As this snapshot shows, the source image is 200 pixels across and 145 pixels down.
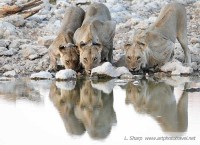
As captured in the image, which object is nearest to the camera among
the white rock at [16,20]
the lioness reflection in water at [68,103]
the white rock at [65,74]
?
the lioness reflection in water at [68,103]

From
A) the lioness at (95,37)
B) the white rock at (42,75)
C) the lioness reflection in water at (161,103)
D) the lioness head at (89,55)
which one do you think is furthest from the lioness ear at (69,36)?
the lioness reflection in water at (161,103)

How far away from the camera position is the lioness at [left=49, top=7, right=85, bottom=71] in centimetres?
1827

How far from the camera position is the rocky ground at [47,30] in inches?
Result: 778

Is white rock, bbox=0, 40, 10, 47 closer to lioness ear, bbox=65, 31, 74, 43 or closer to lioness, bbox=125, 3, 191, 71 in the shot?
lioness ear, bbox=65, 31, 74, 43

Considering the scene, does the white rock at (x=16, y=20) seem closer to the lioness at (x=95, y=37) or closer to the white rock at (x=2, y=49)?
the white rock at (x=2, y=49)

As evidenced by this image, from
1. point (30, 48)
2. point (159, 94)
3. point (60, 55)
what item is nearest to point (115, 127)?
point (159, 94)

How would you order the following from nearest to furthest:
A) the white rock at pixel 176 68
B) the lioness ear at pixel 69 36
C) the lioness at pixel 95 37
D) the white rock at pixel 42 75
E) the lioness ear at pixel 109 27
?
1. the white rock at pixel 42 75
2. the white rock at pixel 176 68
3. the lioness at pixel 95 37
4. the lioness ear at pixel 69 36
5. the lioness ear at pixel 109 27

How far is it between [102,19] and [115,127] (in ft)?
27.1

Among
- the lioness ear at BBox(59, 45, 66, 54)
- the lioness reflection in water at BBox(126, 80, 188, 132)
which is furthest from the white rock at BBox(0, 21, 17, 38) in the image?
the lioness reflection in water at BBox(126, 80, 188, 132)

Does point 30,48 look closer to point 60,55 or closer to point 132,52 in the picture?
point 60,55

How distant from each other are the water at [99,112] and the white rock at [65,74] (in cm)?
37

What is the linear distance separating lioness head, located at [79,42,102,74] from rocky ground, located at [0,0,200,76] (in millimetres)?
1654

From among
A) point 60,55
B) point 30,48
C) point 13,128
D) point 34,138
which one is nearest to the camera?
point 34,138

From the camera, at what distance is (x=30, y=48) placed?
2083 cm
